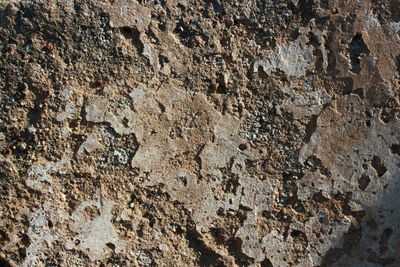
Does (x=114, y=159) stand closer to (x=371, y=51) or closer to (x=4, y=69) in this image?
(x=4, y=69)

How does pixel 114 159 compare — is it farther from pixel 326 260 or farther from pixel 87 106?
pixel 326 260

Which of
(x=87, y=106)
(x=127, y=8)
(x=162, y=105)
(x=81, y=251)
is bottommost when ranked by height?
(x=81, y=251)

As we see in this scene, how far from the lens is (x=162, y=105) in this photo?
1354 mm

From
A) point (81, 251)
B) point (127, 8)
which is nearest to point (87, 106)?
point (127, 8)

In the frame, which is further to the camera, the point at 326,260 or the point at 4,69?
the point at 326,260

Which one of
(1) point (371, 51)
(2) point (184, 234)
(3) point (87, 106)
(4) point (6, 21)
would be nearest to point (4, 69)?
(4) point (6, 21)

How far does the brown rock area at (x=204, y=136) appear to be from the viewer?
4.33 ft

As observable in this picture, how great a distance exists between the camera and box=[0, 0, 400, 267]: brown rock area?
1.32m

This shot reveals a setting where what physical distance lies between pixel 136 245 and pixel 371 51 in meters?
0.92

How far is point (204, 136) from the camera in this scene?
1.37 m

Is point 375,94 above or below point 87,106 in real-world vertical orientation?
above

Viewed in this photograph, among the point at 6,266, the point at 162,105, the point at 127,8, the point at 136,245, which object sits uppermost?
the point at 127,8

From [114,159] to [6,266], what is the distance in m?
0.44

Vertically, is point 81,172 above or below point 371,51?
below
